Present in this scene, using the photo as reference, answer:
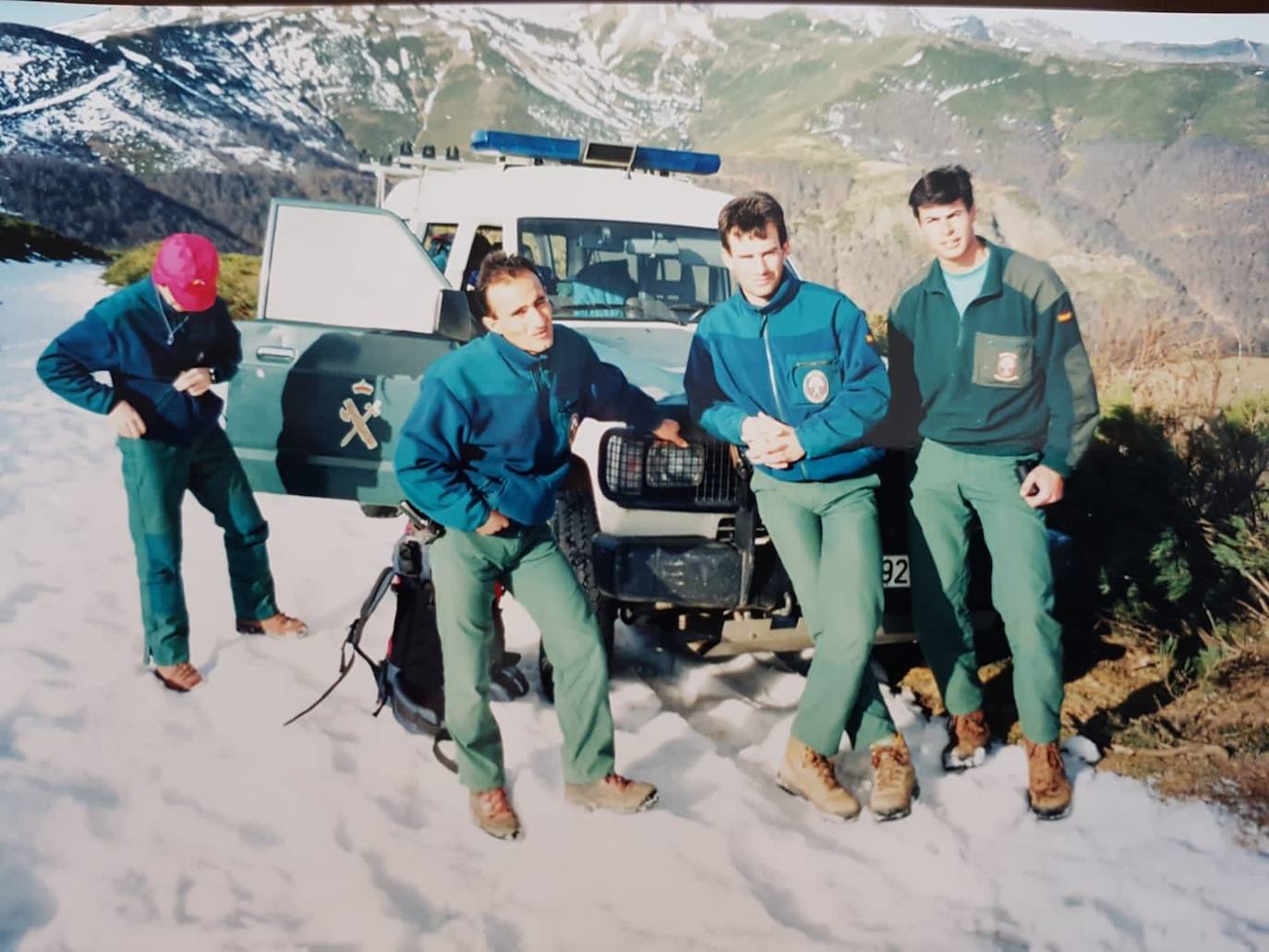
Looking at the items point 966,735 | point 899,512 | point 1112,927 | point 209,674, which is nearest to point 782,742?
point 966,735

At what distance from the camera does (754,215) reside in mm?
2420

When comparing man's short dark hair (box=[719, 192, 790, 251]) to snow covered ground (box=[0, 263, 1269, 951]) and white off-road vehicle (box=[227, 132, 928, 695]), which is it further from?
snow covered ground (box=[0, 263, 1269, 951])

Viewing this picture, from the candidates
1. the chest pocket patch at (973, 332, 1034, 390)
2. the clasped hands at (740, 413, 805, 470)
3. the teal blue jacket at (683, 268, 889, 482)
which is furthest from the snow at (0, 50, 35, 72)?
the chest pocket patch at (973, 332, 1034, 390)

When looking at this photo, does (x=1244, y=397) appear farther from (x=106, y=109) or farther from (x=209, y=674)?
(x=106, y=109)

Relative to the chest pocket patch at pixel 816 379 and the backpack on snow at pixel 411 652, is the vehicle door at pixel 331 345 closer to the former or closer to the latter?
the backpack on snow at pixel 411 652

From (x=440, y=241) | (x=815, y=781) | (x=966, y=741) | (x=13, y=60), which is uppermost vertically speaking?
(x=13, y=60)

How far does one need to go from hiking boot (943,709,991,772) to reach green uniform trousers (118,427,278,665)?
1834 mm

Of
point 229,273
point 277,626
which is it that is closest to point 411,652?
point 277,626

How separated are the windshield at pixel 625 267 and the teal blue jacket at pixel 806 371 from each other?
0.33 m

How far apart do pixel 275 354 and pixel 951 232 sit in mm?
1707

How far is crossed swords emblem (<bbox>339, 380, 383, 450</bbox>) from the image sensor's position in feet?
8.07

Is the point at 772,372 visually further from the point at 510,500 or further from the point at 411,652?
the point at 411,652

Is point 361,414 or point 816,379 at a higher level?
point 816,379

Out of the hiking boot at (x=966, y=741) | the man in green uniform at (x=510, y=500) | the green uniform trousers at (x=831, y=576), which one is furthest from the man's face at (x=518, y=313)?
the hiking boot at (x=966, y=741)
